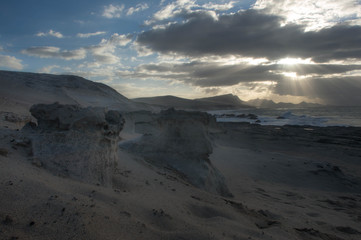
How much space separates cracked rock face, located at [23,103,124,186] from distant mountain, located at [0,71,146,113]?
17.0 m

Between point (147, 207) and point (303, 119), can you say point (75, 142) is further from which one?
point (303, 119)

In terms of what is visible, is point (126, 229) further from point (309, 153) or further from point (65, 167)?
point (309, 153)

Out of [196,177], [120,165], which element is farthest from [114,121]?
[196,177]

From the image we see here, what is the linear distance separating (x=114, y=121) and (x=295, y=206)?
4.21 m

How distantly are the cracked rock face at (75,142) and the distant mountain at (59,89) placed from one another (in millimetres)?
16955

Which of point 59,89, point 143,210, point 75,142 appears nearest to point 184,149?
point 75,142

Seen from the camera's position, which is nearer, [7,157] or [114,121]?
[7,157]

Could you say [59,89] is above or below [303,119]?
above

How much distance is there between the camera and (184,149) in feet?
20.1

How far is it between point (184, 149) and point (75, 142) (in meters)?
3.22

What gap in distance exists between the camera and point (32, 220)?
6.26ft

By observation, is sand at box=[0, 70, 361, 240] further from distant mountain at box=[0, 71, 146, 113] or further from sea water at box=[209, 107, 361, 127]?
sea water at box=[209, 107, 361, 127]

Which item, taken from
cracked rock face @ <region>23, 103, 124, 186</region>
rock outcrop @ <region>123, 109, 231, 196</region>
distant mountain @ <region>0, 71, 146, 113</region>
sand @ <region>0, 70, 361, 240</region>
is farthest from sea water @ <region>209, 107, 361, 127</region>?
cracked rock face @ <region>23, 103, 124, 186</region>

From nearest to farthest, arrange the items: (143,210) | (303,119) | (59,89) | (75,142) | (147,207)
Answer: (143,210)
(147,207)
(75,142)
(59,89)
(303,119)
